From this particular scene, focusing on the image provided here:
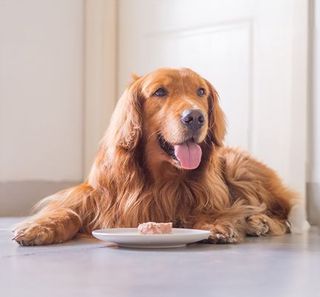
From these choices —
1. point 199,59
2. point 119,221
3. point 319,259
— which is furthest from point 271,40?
point 319,259

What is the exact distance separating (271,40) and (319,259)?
1.24 meters

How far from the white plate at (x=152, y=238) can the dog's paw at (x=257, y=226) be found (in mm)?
345

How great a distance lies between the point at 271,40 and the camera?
8.68 ft

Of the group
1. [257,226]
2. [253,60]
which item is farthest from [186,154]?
[253,60]

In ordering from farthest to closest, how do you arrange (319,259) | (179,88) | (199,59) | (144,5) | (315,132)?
(144,5) → (199,59) → (315,132) → (179,88) → (319,259)

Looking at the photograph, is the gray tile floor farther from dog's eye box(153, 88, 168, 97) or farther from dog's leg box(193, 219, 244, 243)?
dog's eye box(153, 88, 168, 97)

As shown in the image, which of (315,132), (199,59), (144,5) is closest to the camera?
(315,132)

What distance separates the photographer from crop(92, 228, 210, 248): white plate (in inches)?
65.9

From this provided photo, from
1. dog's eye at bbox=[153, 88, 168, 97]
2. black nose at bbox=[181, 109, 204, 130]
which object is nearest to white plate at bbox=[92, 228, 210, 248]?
black nose at bbox=[181, 109, 204, 130]

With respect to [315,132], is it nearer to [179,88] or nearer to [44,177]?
[179,88]

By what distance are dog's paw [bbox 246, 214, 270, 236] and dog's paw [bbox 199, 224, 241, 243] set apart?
0.61 feet

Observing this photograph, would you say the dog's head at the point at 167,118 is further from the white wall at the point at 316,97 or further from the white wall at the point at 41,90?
the white wall at the point at 41,90

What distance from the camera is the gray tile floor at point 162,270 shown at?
1182 mm

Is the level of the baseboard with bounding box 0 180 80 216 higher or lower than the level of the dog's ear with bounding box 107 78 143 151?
lower
